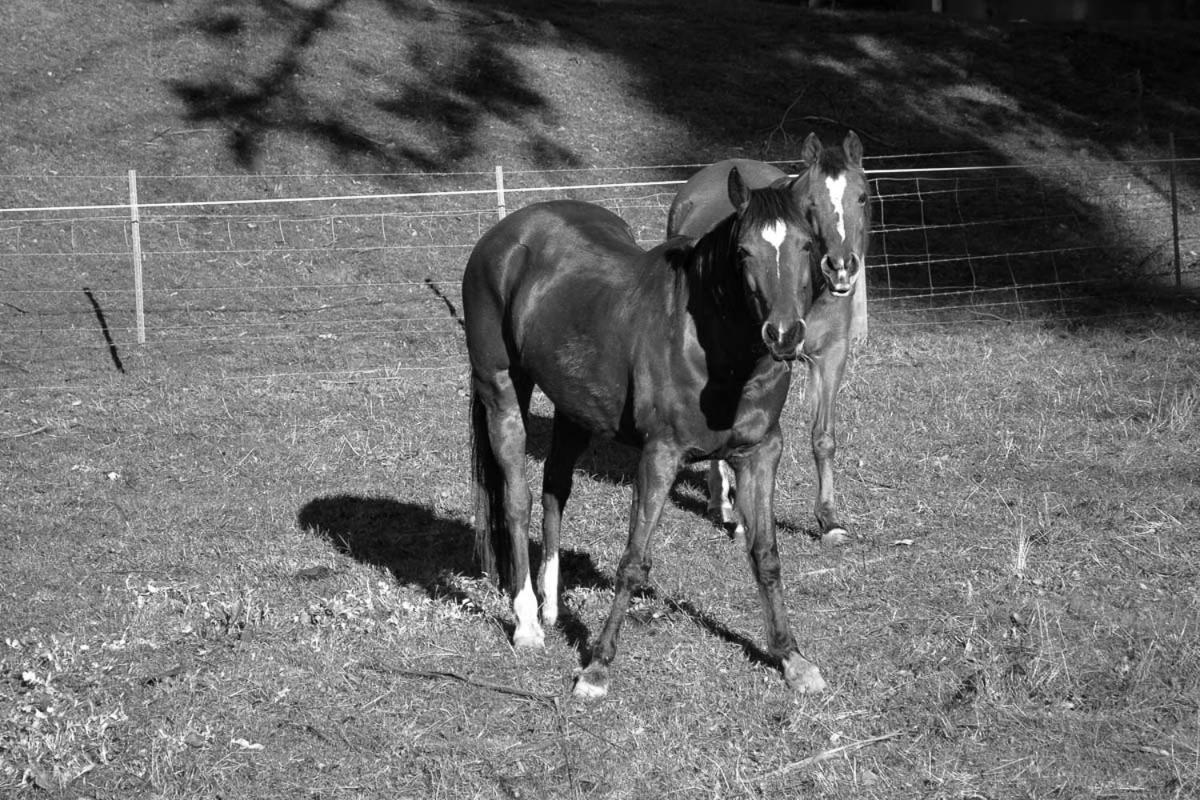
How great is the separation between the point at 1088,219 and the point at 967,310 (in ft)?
13.2

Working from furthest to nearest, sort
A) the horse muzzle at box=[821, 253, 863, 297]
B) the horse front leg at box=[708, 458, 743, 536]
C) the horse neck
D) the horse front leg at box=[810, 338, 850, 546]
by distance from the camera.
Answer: the horse front leg at box=[708, 458, 743, 536] → the horse front leg at box=[810, 338, 850, 546] → the horse muzzle at box=[821, 253, 863, 297] → the horse neck

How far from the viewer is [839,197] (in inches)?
265

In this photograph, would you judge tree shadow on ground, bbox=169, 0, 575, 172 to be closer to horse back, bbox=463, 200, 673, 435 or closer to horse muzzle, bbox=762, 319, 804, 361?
horse back, bbox=463, 200, 673, 435

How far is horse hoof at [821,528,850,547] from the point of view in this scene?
7.07 metres

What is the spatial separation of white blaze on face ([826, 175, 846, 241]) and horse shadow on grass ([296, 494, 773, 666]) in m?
2.16

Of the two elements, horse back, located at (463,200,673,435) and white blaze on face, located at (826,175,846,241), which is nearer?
horse back, located at (463,200,673,435)

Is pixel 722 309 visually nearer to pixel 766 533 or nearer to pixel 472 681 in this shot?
pixel 766 533

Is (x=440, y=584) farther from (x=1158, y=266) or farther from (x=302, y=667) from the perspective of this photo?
(x=1158, y=266)

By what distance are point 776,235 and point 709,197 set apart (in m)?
4.58

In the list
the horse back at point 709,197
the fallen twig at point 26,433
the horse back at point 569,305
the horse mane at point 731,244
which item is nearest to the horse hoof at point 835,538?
the horse back at point 569,305

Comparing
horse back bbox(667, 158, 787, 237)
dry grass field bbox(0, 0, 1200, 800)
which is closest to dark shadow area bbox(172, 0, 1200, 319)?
dry grass field bbox(0, 0, 1200, 800)

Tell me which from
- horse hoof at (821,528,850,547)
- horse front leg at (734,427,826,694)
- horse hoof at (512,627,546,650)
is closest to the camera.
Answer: horse front leg at (734,427,826,694)

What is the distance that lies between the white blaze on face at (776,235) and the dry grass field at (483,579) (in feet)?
5.84

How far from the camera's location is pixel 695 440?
5172 mm
